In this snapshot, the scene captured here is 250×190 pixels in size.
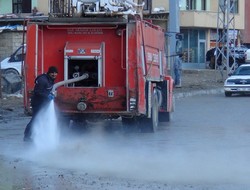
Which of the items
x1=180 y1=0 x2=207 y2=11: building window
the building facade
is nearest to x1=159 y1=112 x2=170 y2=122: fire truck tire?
the building facade

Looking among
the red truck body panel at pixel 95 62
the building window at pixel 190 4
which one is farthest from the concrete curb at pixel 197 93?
the building window at pixel 190 4

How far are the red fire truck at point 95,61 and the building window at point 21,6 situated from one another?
40.6 m

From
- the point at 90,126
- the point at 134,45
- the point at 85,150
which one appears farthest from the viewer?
the point at 90,126

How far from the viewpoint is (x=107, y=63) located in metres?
18.3

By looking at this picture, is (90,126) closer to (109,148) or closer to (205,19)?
(109,148)

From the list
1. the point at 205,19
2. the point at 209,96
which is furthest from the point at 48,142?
the point at 205,19

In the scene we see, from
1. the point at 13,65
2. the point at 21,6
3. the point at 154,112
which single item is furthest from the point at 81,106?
the point at 21,6

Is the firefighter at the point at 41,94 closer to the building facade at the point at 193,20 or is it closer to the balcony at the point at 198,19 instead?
the building facade at the point at 193,20

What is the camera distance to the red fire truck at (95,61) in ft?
59.3

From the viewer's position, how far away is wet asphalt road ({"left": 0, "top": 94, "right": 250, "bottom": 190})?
11836 mm

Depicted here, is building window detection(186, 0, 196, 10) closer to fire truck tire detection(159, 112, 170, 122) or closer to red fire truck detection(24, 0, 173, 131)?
fire truck tire detection(159, 112, 170, 122)

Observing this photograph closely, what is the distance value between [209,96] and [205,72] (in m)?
17.6

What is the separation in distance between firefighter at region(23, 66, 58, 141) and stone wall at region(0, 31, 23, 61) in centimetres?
2620

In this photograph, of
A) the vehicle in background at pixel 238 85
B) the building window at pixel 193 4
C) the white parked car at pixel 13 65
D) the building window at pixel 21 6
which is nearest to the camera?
the white parked car at pixel 13 65
